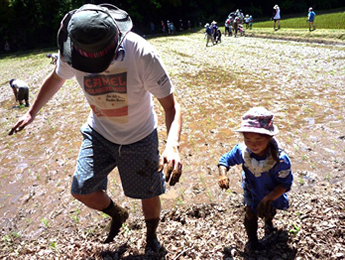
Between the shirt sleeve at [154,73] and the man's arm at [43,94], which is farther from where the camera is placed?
the man's arm at [43,94]

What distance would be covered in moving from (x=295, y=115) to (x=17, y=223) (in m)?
5.03

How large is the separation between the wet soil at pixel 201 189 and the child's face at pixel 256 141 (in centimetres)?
96

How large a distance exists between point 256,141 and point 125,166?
1.06 metres

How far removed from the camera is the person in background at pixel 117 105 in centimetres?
197

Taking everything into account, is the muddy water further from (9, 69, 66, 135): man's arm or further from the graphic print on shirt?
the graphic print on shirt

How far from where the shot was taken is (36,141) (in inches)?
240

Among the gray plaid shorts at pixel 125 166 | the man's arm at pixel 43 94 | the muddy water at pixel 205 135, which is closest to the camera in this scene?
the gray plaid shorts at pixel 125 166

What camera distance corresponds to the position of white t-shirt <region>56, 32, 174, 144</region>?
208 centimetres

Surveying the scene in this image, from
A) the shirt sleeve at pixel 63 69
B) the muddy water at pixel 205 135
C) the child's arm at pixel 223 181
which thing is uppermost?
the shirt sleeve at pixel 63 69

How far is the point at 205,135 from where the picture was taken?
5.53 m

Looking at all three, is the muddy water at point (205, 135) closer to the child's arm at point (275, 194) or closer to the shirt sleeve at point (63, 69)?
the child's arm at point (275, 194)

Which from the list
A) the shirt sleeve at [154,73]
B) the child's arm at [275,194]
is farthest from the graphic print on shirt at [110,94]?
the child's arm at [275,194]

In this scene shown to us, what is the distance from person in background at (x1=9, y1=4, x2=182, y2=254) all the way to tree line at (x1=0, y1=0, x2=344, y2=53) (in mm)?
36247

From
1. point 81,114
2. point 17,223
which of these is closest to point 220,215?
point 17,223
